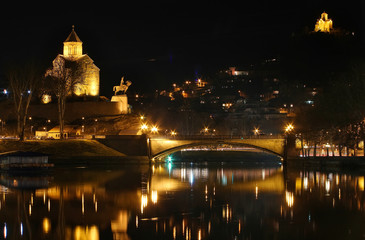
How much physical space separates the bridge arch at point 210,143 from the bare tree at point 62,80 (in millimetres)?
14193

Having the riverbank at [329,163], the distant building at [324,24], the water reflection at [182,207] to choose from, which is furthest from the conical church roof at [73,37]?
the distant building at [324,24]

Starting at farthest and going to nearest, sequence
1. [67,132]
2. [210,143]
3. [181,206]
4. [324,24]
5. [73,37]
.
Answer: [324,24] → [73,37] → [67,132] → [210,143] → [181,206]

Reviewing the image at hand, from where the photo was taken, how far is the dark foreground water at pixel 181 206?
33.6 metres

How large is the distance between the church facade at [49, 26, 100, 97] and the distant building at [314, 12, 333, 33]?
3023 inches

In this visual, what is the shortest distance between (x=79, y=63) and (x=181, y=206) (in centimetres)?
7053

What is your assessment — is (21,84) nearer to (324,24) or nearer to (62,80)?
(62,80)

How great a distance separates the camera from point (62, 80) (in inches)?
3578

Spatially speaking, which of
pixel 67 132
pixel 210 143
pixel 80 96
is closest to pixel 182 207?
pixel 210 143

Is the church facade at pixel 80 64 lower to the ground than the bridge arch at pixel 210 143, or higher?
higher

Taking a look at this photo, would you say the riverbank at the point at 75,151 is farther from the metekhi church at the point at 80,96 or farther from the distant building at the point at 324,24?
the distant building at the point at 324,24

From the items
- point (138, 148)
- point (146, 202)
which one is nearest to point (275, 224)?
point (146, 202)

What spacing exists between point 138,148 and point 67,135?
1367cm

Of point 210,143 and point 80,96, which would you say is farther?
point 80,96

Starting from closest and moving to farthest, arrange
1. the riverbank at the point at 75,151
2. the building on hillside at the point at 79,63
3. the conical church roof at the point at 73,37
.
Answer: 1. the riverbank at the point at 75,151
2. the building on hillside at the point at 79,63
3. the conical church roof at the point at 73,37
